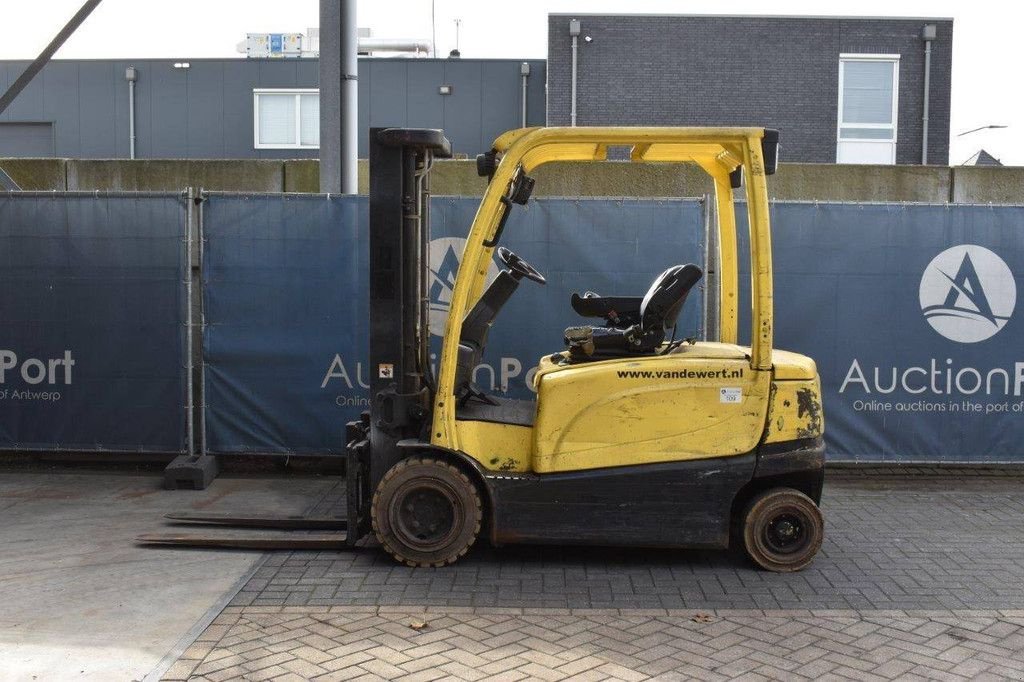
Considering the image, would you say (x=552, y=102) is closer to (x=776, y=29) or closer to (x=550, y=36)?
(x=550, y=36)

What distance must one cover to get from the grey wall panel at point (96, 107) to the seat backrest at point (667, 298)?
76.3ft

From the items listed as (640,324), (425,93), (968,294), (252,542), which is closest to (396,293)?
(640,324)

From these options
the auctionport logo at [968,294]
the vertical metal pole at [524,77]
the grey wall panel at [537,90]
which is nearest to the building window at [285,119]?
the vertical metal pole at [524,77]

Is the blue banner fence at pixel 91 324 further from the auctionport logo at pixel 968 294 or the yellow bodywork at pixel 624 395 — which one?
the auctionport logo at pixel 968 294

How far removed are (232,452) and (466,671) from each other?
476cm

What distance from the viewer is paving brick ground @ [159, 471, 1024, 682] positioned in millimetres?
5043

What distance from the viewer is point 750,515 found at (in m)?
6.50

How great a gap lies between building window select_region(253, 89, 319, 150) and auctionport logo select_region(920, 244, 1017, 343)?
1976cm

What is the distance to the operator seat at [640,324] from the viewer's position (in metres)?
6.54

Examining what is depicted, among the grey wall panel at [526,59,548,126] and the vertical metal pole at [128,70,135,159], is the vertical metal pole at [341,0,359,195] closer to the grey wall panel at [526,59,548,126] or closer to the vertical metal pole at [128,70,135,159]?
the grey wall panel at [526,59,548,126]

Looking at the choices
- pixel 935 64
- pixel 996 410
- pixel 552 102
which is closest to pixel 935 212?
pixel 996 410

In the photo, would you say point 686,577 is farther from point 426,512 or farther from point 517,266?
point 517,266

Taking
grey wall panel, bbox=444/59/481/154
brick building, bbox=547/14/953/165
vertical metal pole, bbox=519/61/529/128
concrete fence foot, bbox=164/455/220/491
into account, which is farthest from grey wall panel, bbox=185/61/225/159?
concrete fence foot, bbox=164/455/220/491

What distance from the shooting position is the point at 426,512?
6.58 meters
